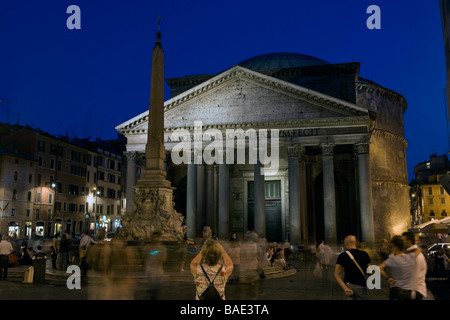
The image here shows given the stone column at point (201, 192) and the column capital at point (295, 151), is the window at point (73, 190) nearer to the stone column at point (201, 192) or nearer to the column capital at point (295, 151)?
the stone column at point (201, 192)

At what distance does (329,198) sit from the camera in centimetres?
2480

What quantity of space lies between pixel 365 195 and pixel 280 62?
18.1m

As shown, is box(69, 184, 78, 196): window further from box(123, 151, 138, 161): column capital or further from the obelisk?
the obelisk

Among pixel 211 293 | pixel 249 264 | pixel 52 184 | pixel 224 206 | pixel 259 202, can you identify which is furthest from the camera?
pixel 52 184

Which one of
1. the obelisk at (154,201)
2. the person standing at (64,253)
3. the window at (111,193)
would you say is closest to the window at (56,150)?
the window at (111,193)

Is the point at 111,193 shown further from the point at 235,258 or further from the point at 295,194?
the point at 235,258

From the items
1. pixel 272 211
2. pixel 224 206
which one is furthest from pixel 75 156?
pixel 224 206

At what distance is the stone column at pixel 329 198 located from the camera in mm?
24547

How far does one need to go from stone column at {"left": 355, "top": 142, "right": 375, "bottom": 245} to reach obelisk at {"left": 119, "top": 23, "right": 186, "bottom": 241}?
1481cm

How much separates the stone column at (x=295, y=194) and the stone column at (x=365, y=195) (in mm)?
3461

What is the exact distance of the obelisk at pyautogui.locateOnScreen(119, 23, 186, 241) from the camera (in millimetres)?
11781

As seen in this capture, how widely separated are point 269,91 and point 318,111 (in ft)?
10.8

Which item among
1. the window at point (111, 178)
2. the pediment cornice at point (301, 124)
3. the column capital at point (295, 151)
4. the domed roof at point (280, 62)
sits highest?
the domed roof at point (280, 62)
